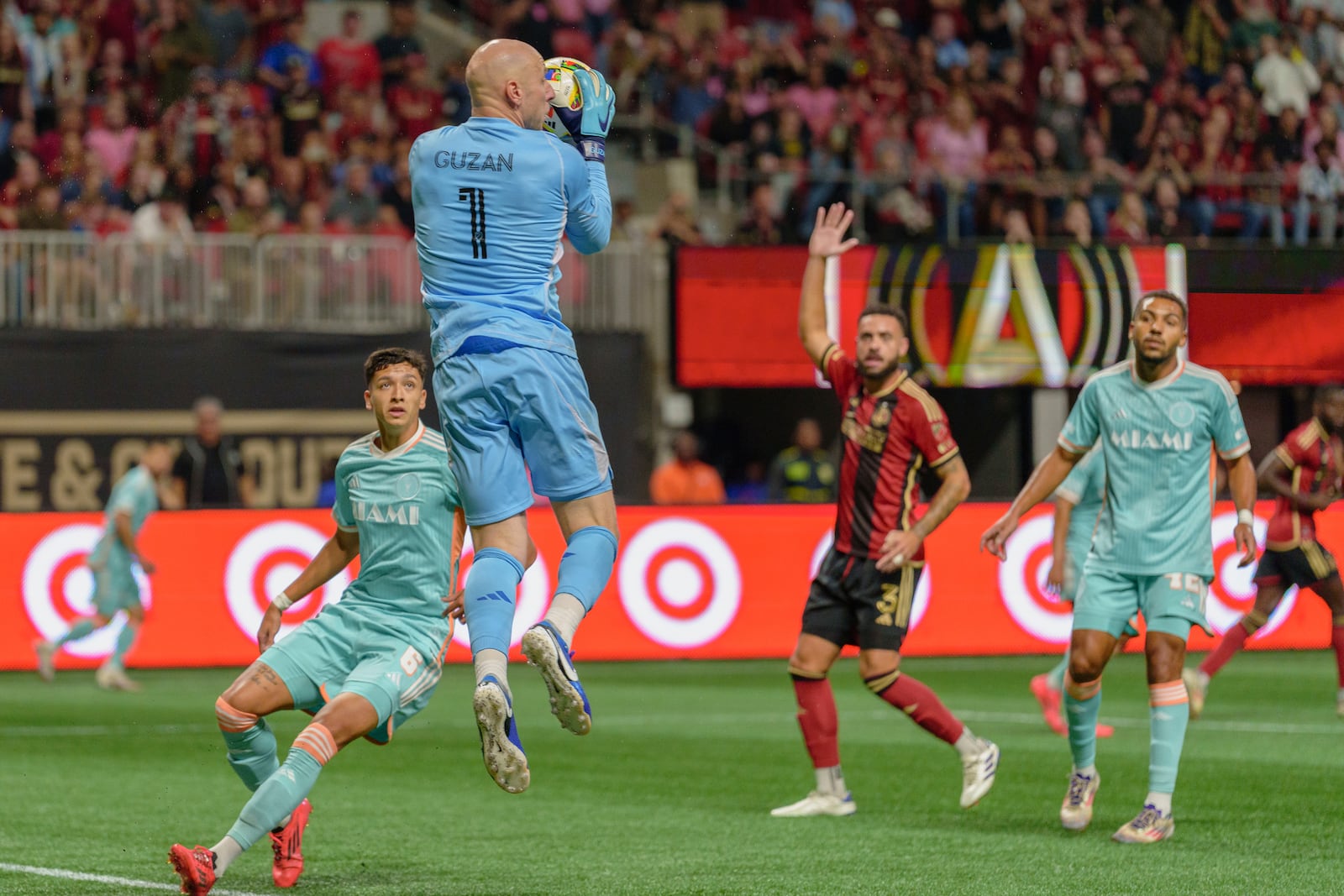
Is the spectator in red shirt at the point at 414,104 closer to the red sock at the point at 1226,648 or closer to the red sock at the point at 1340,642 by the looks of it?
the red sock at the point at 1226,648

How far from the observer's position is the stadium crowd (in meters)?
20.6

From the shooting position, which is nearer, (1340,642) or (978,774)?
(978,774)

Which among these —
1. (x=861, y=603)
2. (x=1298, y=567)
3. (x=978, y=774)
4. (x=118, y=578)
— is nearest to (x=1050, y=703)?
(x=1298, y=567)

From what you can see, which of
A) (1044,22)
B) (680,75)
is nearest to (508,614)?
(680,75)

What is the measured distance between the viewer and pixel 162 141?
20.6m

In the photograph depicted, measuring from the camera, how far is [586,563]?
6594mm

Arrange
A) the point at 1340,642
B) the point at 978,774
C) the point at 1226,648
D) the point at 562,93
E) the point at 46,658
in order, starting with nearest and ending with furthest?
the point at 562,93 → the point at 978,774 → the point at 1226,648 → the point at 1340,642 → the point at 46,658

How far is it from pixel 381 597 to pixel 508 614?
1.51 meters

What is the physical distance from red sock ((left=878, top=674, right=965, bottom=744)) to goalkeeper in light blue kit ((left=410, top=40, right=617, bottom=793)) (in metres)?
3.31

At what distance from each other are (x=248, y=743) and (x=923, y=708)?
333 centimetres

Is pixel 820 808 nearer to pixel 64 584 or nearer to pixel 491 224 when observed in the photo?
pixel 491 224

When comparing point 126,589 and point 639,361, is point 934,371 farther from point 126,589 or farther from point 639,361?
point 126,589

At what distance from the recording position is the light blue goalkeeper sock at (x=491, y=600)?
6.43m

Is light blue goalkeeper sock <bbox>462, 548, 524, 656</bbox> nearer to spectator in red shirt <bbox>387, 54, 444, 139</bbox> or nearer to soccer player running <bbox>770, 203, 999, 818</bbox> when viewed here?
soccer player running <bbox>770, 203, 999, 818</bbox>
